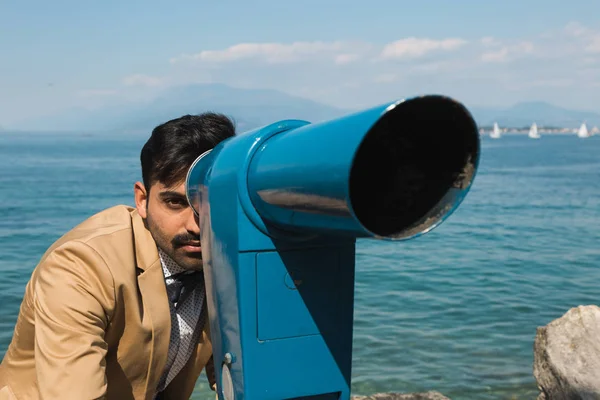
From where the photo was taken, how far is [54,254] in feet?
6.77

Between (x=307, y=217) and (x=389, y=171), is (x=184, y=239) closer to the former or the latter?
(x=307, y=217)

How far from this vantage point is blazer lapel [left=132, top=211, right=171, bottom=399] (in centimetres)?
216

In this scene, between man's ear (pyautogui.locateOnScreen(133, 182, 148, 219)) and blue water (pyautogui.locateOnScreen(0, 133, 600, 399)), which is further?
blue water (pyautogui.locateOnScreen(0, 133, 600, 399))

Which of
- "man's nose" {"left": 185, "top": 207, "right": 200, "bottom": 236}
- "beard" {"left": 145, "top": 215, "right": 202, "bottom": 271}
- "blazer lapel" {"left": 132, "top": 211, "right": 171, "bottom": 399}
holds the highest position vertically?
"man's nose" {"left": 185, "top": 207, "right": 200, "bottom": 236}

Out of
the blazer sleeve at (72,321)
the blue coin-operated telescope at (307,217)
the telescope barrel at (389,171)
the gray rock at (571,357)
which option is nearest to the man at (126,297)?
the blazer sleeve at (72,321)

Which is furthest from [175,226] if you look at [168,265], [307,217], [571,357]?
[571,357]

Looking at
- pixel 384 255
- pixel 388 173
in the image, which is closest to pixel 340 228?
pixel 388 173

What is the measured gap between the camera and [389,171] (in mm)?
1529

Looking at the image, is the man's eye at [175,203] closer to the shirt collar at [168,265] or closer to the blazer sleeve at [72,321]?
the shirt collar at [168,265]

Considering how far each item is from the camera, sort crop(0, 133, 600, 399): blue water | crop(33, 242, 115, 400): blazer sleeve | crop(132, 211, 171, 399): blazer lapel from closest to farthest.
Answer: crop(33, 242, 115, 400): blazer sleeve → crop(132, 211, 171, 399): blazer lapel → crop(0, 133, 600, 399): blue water

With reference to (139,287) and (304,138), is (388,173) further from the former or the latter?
(139,287)

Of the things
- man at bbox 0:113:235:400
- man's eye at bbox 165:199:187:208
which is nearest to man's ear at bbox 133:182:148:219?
man at bbox 0:113:235:400

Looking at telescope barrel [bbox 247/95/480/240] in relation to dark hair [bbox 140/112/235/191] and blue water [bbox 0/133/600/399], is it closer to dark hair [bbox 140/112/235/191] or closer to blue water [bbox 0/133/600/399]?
dark hair [bbox 140/112/235/191]

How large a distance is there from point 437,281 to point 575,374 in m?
6.74
